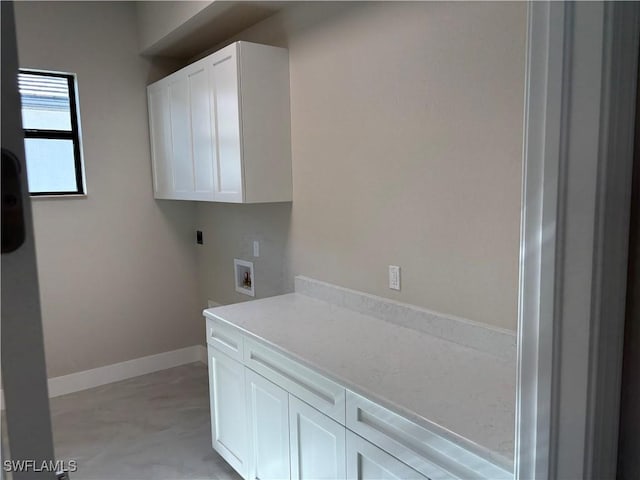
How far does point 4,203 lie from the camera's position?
42 centimetres

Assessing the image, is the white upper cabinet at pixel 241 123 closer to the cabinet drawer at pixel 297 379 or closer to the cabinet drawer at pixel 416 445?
the cabinet drawer at pixel 297 379

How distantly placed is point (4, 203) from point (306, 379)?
1505 mm

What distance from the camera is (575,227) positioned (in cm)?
85

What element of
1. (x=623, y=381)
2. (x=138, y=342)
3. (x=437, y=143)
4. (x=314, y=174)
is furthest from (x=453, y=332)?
(x=138, y=342)

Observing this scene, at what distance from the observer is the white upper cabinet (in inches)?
104

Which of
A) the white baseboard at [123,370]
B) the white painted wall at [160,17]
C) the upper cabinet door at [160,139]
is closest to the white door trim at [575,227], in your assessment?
the white painted wall at [160,17]

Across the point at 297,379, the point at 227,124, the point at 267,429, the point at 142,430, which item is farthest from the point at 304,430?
the point at 227,124

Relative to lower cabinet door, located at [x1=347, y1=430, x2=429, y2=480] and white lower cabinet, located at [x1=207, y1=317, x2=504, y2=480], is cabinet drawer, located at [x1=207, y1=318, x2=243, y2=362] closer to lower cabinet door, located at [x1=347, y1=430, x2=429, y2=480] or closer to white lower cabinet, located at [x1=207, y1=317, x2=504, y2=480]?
white lower cabinet, located at [x1=207, y1=317, x2=504, y2=480]

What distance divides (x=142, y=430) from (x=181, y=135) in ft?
6.44

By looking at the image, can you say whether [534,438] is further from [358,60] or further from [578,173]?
[358,60]

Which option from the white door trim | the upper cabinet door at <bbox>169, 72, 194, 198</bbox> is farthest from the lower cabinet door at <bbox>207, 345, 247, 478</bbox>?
the white door trim

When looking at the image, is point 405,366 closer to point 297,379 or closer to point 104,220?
point 297,379

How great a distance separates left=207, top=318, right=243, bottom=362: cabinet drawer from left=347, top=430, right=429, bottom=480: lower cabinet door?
2.71 ft

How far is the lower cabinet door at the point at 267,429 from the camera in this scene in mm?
1958
